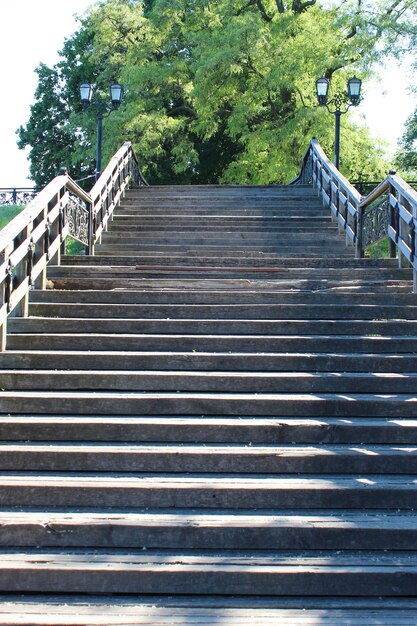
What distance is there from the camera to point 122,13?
91.1 ft

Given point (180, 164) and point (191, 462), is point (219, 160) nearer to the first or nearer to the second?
point (180, 164)

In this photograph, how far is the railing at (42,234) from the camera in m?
6.37

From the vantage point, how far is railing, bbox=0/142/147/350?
20.9ft

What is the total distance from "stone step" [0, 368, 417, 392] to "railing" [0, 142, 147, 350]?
678 mm

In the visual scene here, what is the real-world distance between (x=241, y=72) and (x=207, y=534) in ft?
68.8

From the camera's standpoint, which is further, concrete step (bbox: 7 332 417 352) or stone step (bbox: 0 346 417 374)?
concrete step (bbox: 7 332 417 352)

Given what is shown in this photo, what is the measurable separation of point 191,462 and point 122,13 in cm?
2595

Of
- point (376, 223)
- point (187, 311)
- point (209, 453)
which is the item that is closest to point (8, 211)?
point (376, 223)

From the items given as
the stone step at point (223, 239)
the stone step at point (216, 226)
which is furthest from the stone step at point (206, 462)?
the stone step at point (216, 226)

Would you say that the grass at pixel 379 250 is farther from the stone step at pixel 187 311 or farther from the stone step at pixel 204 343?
the stone step at pixel 204 343

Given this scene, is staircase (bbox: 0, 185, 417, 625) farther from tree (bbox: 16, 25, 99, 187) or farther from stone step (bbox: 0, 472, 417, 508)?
tree (bbox: 16, 25, 99, 187)

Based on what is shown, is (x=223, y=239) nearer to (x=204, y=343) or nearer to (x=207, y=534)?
(x=204, y=343)

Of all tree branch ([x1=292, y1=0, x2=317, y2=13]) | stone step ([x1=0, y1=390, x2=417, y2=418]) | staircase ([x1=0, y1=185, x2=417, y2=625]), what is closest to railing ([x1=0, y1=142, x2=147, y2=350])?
staircase ([x1=0, y1=185, x2=417, y2=625])

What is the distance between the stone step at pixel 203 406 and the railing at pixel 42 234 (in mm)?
979
